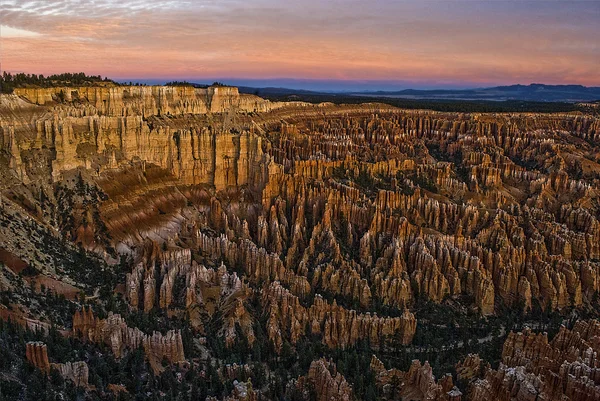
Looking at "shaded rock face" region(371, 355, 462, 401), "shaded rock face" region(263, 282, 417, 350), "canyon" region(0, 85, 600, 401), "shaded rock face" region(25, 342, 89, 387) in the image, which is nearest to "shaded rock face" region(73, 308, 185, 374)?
"canyon" region(0, 85, 600, 401)

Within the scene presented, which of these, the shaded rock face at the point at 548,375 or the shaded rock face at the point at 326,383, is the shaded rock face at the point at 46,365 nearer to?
the shaded rock face at the point at 326,383

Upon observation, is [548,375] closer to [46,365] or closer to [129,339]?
[129,339]

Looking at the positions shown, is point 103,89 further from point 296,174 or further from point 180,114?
point 296,174

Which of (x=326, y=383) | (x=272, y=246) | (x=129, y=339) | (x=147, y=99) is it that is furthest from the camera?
(x=147, y=99)

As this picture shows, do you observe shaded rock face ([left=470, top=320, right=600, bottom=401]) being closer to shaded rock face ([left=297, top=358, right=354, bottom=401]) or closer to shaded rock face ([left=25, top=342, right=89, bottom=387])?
shaded rock face ([left=297, top=358, right=354, bottom=401])

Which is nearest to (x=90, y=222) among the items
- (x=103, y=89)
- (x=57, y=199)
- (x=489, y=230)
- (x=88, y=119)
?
(x=57, y=199)

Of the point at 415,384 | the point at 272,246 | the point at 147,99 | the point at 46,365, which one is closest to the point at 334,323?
the point at 415,384

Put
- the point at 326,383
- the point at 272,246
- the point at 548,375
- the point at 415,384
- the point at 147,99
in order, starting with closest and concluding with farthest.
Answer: the point at 548,375, the point at 326,383, the point at 415,384, the point at 272,246, the point at 147,99
